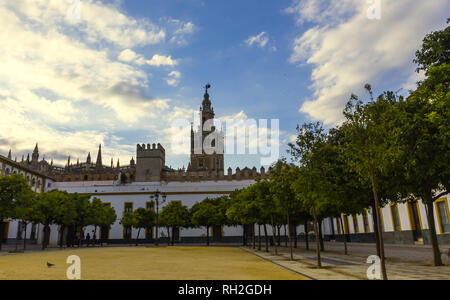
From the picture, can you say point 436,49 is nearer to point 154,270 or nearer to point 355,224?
point 154,270

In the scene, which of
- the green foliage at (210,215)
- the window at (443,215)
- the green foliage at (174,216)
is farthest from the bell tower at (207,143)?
the window at (443,215)

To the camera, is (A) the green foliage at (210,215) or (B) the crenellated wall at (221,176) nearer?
(A) the green foliage at (210,215)

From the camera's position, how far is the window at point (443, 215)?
26.0 m

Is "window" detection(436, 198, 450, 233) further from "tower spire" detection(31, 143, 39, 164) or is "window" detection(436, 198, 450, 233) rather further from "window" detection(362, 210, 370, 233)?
"tower spire" detection(31, 143, 39, 164)

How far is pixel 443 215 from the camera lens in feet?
87.4

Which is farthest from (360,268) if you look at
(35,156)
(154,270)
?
(35,156)

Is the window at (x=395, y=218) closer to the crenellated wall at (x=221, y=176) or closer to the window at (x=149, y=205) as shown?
the crenellated wall at (x=221, y=176)

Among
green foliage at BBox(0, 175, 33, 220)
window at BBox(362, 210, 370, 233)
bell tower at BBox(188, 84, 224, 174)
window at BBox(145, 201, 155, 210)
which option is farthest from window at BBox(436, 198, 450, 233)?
bell tower at BBox(188, 84, 224, 174)

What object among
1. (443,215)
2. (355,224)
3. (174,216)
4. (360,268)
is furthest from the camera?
(174,216)

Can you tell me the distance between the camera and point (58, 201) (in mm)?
36000

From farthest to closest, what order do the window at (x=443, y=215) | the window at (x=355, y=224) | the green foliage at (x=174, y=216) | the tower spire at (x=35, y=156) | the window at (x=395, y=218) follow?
the tower spire at (x=35, y=156)
the green foliage at (x=174, y=216)
the window at (x=355, y=224)
the window at (x=395, y=218)
the window at (x=443, y=215)
